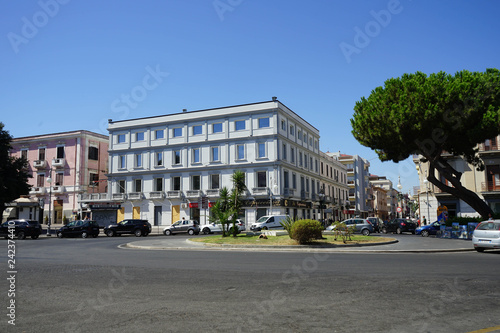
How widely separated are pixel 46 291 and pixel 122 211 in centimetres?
4541

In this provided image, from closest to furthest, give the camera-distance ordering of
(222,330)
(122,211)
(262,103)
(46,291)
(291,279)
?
(222,330)
(46,291)
(291,279)
(262,103)
(122,211)

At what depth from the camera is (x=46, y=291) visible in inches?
298

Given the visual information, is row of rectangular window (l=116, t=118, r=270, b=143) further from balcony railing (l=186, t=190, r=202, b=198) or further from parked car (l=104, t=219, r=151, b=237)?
parked car (l=104, t=219, r=151, b=237)

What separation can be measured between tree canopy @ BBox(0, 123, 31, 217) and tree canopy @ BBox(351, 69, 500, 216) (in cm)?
3587

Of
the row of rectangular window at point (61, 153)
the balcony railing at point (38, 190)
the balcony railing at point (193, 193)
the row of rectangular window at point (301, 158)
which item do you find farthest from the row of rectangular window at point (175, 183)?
the balcony railing at point (38, 190)

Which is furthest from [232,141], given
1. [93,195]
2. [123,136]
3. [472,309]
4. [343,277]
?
[472,309]

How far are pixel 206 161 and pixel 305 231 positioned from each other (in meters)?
30.7

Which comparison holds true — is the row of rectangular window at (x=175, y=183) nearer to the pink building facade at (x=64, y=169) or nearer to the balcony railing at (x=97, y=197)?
the balcony railing at (x=97, y=197)

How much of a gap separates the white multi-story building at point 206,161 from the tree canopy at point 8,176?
1198 centimetres

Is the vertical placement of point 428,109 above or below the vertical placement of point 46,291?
above

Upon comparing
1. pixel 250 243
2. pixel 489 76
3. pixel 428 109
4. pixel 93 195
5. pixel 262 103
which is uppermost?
pixel 262 103

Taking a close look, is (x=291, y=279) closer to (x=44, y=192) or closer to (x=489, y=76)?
(x=489, y=76)

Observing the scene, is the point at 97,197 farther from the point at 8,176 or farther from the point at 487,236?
the point at 487,236

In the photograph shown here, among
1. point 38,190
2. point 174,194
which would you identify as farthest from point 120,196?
point 38,190
